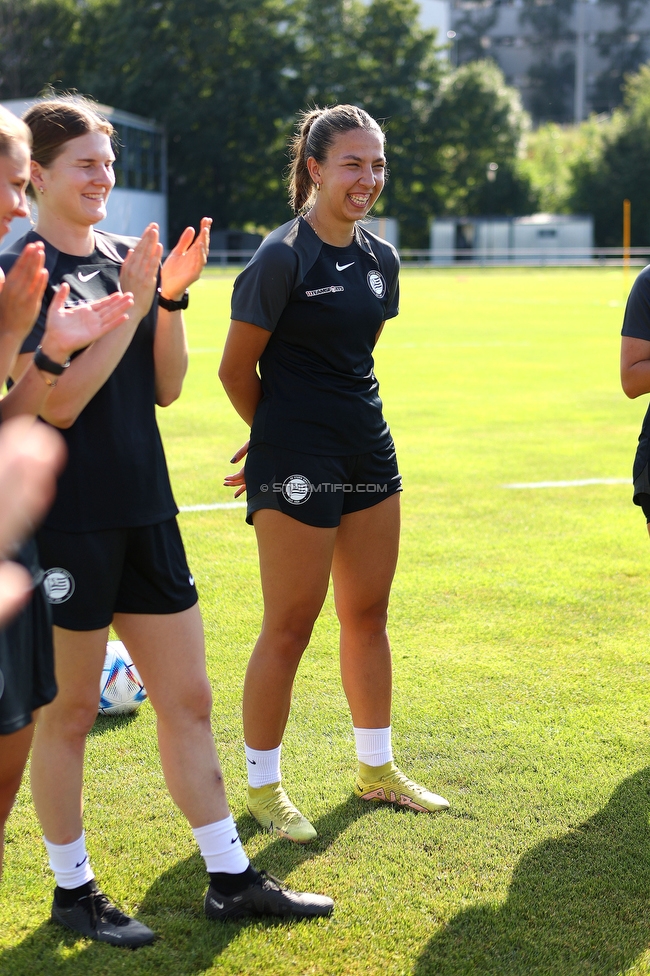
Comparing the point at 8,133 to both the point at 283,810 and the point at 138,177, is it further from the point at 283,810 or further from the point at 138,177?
the point at 138,177

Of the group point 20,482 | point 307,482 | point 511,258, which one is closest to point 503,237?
point 511,258

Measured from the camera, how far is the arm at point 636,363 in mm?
3807

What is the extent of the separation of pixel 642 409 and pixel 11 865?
10.0 meters

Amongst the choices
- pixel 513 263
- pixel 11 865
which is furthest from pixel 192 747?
pixel 513 263

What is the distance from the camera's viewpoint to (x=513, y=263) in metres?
51.7

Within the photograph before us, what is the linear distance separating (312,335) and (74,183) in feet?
3.09

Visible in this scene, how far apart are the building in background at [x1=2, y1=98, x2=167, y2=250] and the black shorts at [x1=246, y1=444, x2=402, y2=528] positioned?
50.6m

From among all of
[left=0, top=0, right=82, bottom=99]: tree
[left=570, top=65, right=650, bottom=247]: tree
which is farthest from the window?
[left=570, top=65, right=650, bottom=247]: tree

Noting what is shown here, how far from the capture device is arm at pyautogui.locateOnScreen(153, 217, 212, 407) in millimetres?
2912

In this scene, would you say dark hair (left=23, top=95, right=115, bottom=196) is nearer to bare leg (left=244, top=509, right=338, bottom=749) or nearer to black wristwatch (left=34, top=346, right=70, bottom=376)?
black wristwatch (left=34, top=346, right=70, bottom=376)

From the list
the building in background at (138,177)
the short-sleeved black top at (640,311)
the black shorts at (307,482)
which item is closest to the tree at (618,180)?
the building in background at (138,177)

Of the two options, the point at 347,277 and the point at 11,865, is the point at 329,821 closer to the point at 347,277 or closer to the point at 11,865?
the point at 11,865

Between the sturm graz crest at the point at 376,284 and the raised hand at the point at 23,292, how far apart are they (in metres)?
1.52

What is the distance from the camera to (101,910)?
3.06 m
